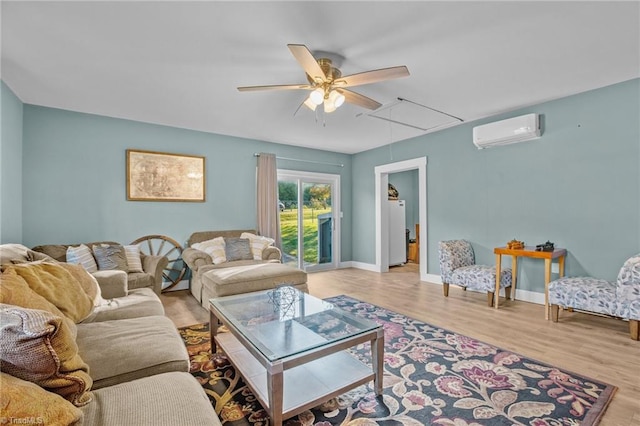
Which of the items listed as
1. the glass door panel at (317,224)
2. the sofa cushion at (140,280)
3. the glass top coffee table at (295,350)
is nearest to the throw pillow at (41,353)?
the glass top coffee table at (295,350)

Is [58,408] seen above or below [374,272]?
above

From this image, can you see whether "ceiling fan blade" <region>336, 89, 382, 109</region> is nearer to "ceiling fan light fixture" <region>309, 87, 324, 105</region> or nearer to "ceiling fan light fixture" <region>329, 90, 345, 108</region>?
"ceiling fan light fixture" <region>329, 90, 345, 108</region>

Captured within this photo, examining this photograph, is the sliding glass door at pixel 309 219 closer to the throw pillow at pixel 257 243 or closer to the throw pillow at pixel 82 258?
the throw pillow at pixel 257 243

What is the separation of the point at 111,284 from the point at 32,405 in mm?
2141

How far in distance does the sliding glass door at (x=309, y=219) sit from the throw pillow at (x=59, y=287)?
404 cm

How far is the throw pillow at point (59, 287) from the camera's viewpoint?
5.82 feet

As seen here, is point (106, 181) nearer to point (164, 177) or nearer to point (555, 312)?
point (164, 177)

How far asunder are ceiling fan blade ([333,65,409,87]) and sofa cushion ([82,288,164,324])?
2.34 meters

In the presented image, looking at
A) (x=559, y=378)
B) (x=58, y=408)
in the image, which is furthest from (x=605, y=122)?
(x=58, y=408)

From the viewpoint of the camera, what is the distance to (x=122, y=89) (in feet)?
11.1

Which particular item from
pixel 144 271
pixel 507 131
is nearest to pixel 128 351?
pixel 144 271

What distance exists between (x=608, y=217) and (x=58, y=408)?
15.7 ft

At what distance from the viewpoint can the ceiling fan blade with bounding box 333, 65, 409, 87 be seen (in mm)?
2318

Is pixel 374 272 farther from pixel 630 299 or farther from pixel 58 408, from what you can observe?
pixel 58 408
